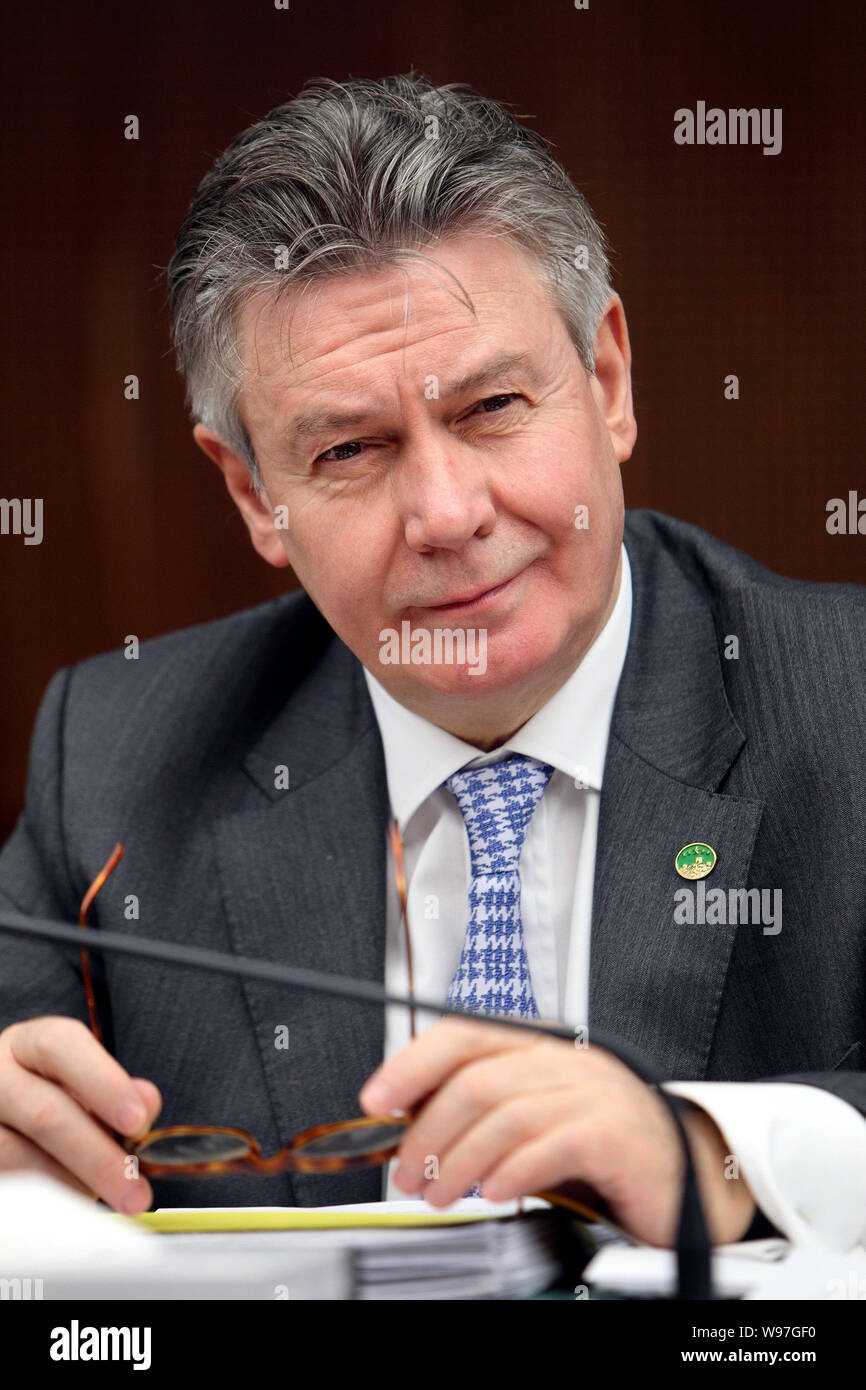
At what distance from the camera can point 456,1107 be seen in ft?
2.60

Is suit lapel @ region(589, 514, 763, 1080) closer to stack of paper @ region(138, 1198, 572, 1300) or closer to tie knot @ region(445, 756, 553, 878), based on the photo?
tie knot @ region(445, 756, 553, 878)

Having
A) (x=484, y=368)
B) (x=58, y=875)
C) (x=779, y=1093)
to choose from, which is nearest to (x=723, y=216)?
(x=484, y=368)

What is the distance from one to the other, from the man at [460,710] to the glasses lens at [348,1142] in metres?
0.40

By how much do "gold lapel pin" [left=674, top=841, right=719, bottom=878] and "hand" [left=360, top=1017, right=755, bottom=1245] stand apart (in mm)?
440

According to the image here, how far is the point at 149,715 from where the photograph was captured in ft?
5.32

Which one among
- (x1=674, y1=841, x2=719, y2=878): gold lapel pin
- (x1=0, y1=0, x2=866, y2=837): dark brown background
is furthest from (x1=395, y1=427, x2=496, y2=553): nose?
(x1=0, y1=0, x2=866, y2=837): dark brown background

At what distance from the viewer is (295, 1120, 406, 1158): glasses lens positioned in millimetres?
755

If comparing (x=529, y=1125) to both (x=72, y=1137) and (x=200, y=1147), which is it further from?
(x=72, y=1137)

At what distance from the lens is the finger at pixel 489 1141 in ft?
2.61

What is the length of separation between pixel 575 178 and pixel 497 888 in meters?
1.19

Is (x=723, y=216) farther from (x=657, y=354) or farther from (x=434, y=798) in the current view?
(x=434, y=798)

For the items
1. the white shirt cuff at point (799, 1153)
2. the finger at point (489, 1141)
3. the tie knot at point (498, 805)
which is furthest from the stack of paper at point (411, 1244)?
the tie knot at point (498, 805)

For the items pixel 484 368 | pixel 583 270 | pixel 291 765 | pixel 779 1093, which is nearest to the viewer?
pixel 779 1093
